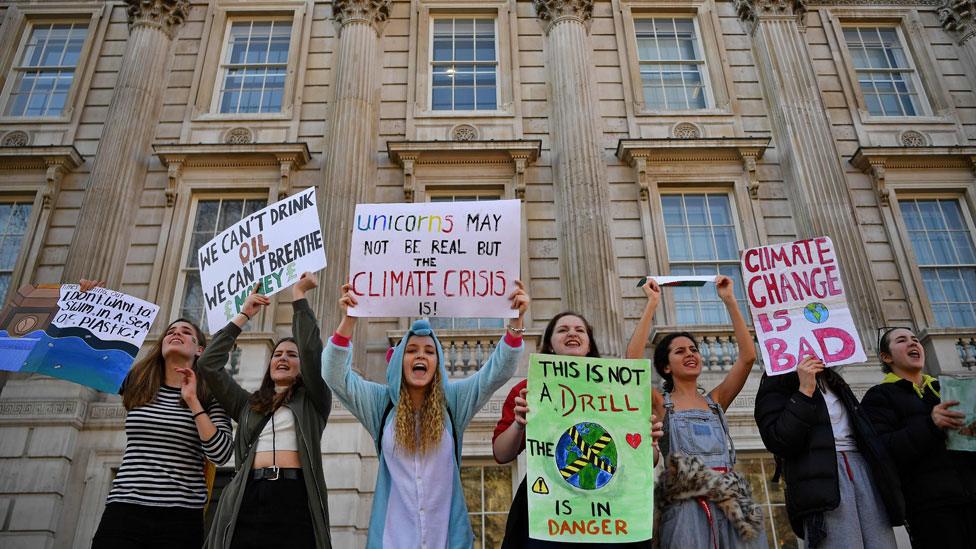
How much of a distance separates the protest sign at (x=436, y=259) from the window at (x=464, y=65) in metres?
7.96

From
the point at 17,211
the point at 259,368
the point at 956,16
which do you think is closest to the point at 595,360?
the point at 259,368

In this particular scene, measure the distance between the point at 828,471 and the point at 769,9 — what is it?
11525 mm

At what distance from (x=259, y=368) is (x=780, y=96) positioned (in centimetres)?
1017

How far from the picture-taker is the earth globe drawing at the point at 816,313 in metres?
5.32

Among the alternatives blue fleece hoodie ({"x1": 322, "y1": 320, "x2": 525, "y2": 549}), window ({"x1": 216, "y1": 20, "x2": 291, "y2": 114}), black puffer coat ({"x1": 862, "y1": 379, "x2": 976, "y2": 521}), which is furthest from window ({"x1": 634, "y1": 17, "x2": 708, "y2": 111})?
blue fleece hoodie ({"x1": 322, "y1": 320, "x2": 525, "y2": 549})

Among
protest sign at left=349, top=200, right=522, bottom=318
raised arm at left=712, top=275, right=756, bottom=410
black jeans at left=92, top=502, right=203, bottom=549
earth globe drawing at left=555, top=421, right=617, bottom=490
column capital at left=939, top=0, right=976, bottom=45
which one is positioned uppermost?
column capital at left=939, top=0, right=976, bottom=45

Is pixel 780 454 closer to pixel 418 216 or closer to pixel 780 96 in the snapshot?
pixel 418 216

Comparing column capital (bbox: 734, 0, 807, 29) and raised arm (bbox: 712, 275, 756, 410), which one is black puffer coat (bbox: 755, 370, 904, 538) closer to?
raised arm (bbox: 712, 275, 756, 410)

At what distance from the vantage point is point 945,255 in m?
11.5

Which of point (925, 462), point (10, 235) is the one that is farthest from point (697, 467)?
point (10, 235)

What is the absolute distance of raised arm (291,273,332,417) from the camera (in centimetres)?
449

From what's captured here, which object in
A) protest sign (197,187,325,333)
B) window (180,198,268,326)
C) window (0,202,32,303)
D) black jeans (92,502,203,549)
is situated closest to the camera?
black jeans (92,502,203,549)

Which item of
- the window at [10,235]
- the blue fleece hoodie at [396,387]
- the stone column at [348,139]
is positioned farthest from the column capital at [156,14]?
the blue fleece hoodie at [396,387]

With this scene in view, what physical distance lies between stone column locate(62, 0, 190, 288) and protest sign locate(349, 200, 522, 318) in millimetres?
7573
